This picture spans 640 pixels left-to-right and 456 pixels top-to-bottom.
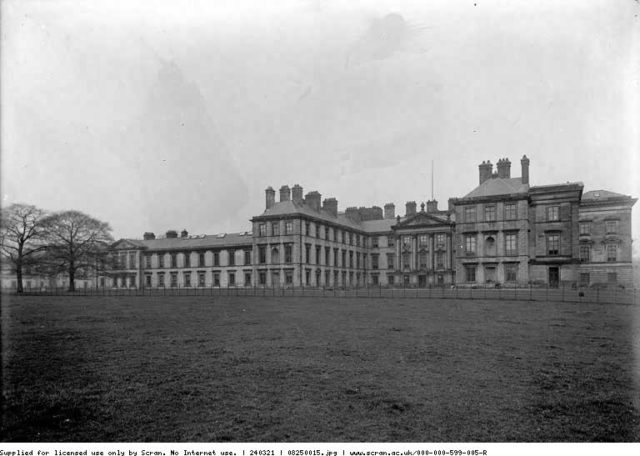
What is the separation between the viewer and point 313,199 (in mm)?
60344

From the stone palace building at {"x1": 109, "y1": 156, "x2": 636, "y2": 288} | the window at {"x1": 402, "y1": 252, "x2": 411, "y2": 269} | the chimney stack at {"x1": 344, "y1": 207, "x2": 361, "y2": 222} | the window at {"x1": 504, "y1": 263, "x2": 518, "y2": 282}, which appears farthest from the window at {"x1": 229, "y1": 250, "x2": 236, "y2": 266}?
the window at {"x1": 504, "y1": 263, "x2": 518, "y2": 282}

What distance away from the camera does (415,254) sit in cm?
5784

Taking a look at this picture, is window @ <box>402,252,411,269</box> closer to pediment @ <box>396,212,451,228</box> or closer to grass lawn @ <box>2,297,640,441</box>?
pediment @ <box>396,212,451,228</box>

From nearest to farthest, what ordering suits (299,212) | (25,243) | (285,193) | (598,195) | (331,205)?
(25,243)
(598,195)
(299,212)
(285,193)
(331,205)

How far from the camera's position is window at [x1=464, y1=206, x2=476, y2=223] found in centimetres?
4853

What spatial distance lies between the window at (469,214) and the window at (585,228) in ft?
39.6

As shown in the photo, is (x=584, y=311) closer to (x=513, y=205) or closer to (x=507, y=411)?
(x=507, y=411)

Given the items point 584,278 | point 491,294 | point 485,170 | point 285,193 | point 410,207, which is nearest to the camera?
point 491,294

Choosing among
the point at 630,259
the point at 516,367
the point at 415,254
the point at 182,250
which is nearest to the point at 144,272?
the point at 182,250

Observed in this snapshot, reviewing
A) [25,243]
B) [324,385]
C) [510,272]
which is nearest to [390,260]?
[510,272]

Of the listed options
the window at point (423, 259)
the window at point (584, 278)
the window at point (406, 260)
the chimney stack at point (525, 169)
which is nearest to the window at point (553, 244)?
the window at point (584, 278)

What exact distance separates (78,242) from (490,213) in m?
42.5

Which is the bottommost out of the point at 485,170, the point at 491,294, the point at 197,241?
the point at 491,294

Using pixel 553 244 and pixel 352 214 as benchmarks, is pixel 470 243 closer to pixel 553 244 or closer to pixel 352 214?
pixel 553 244
